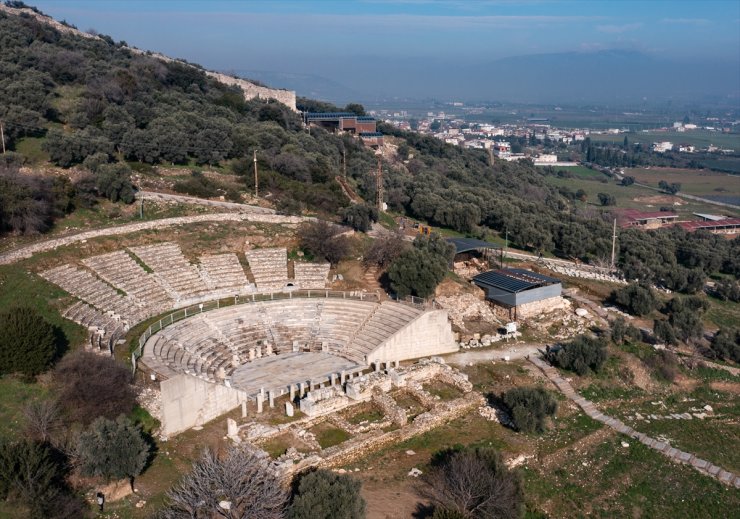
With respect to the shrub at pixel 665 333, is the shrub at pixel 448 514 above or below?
above

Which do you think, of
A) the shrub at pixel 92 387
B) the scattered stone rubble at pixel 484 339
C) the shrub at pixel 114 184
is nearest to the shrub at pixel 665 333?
the scattered stone rubble at pixel 484 339

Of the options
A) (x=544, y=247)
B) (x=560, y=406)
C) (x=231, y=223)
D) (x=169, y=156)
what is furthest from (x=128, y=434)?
(x=544, y=247)

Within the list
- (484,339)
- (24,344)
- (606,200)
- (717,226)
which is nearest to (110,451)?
(24,344)

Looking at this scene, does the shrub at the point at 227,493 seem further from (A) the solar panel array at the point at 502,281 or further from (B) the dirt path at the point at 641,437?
(A) the solar panel array at the point at 502,281

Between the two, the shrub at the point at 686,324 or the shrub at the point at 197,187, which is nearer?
the shrub at the point at 686,324

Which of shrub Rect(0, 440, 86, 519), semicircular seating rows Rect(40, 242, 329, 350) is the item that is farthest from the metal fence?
shrub Rect(0, 440, 86, 519)

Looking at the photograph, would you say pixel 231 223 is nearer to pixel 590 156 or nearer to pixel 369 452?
pixel 369 452
